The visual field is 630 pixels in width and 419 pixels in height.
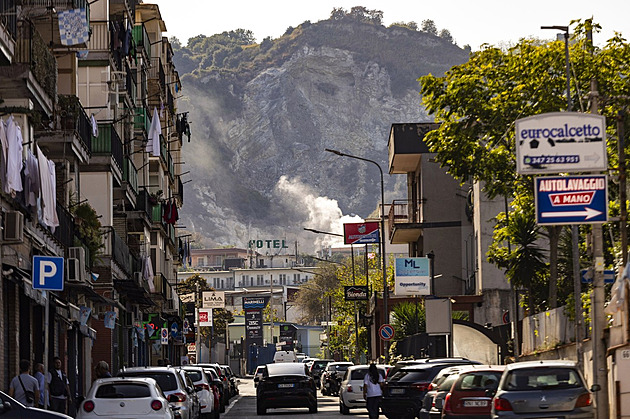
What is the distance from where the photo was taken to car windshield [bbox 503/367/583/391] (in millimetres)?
21375

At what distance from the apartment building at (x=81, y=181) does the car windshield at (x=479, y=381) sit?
342 inches

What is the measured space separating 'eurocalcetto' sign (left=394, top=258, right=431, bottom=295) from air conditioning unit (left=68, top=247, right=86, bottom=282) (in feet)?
80.8

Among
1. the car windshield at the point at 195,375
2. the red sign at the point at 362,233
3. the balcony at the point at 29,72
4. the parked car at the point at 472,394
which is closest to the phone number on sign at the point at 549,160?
the parked car at the point at 472,394

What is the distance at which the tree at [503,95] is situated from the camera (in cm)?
3597

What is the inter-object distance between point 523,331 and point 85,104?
17080 mm

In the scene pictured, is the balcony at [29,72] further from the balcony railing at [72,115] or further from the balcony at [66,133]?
the balcony railing at [72,115]

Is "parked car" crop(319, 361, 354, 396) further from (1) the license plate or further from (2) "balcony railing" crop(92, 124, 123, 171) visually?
(1) the license plate

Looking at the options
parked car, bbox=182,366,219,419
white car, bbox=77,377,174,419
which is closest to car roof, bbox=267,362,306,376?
parked car, bbox=182,366,219,419

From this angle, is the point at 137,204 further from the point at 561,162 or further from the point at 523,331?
the point at 561,162

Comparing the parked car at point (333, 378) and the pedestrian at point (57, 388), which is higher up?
the pedestrian at point (57, 388)

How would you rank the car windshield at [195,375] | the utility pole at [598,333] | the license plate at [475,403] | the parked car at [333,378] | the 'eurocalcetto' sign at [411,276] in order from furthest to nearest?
1. the parked car at [333,378]
2. the 'eurocalcetto' sign at [411,276]
3. the car windshield at [195,375]
4. the license plate at [475,403]
5. the utility pole at [598,333]

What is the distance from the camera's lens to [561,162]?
924 inches

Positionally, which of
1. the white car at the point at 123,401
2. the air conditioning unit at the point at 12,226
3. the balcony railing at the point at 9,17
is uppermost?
the balcony railing at the point at 9,17

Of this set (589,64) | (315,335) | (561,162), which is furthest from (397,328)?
(315,335)
